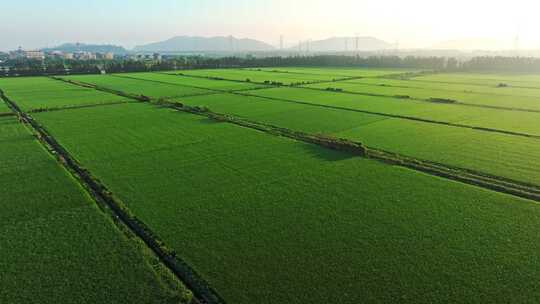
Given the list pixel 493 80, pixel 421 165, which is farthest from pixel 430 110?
pixel 493 80

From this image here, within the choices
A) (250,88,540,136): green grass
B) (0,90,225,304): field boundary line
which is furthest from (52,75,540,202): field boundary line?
(0,90,225,304): field boundary line

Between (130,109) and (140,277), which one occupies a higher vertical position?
(130,109)

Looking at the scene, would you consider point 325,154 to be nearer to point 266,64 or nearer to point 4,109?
point 4,109

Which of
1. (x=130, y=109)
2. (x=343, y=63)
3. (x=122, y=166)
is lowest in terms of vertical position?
(x=122, y=166)

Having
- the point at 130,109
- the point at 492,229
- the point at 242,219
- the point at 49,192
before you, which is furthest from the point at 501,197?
the point at 130,109

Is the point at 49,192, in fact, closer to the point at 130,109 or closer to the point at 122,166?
the point at 122,166

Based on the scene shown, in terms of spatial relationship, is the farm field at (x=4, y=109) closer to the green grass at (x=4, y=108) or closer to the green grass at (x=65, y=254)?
the green grass at (x=4, y=108)

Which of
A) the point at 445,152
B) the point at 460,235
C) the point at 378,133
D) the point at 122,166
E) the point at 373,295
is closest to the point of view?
the point at 373,295
